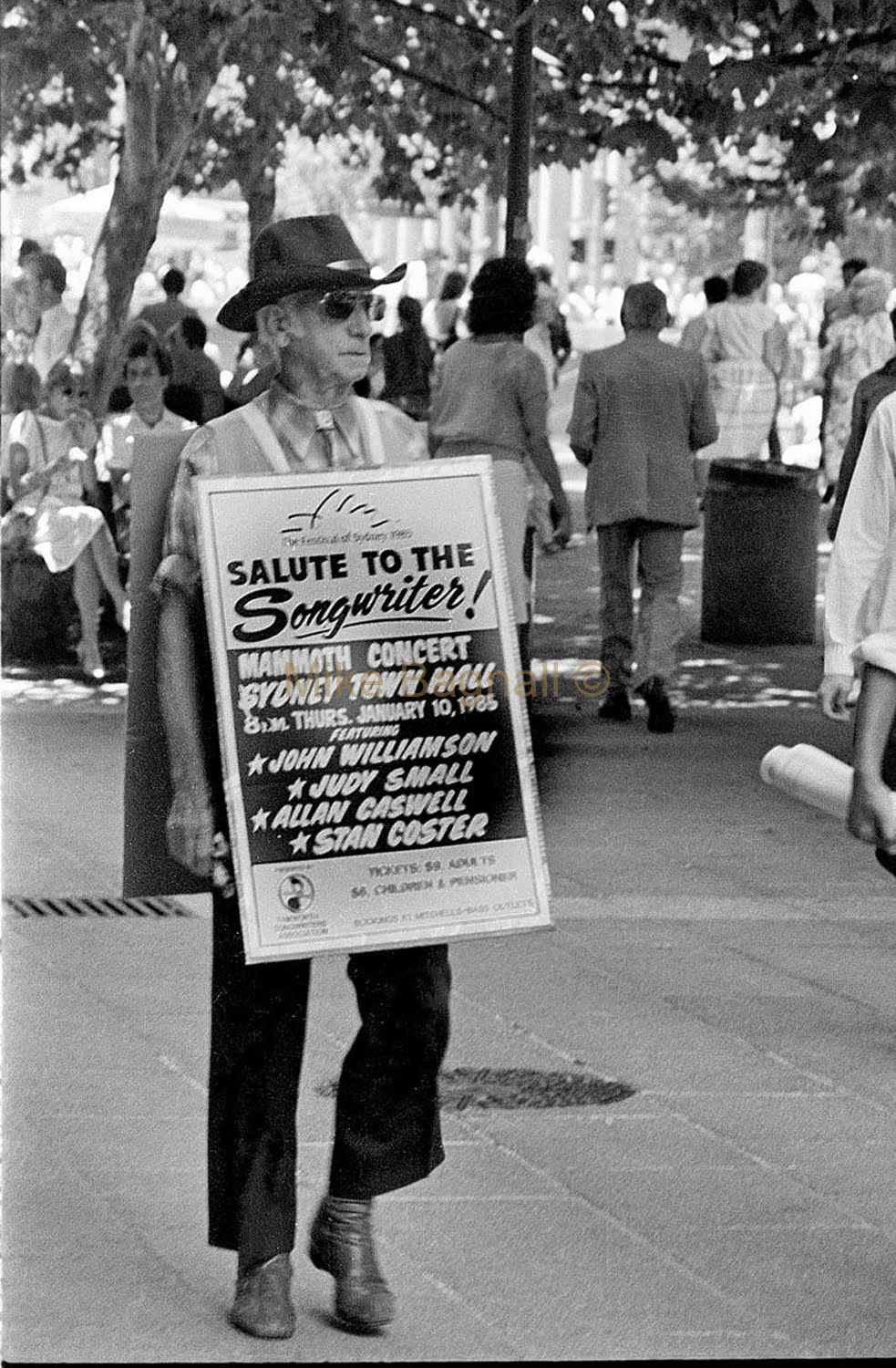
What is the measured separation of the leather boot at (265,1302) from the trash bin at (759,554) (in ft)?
29.1

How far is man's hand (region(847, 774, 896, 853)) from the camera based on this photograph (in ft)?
12.5

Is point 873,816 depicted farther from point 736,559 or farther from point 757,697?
point 736,559

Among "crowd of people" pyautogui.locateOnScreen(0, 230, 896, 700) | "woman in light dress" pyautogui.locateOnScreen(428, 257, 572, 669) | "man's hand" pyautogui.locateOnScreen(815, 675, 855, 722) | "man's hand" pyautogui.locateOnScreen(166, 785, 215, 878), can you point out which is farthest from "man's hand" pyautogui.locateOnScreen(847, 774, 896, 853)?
"woman in light dress" pyautogui.locateOnScreen(428, 257, 572, 669)

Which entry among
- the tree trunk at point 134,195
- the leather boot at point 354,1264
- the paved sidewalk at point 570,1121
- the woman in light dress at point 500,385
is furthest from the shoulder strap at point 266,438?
the tree trunk at point 134,195

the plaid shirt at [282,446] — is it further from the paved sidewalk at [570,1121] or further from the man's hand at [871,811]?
the paved sidewalk at [570,1121]

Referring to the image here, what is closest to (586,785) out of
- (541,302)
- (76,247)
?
(541,302)

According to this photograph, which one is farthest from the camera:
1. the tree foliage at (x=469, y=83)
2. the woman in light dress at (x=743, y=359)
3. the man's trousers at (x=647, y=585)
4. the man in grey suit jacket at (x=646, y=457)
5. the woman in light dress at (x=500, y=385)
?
the woman in light dress at (x=743, y=359)

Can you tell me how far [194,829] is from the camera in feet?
12.8

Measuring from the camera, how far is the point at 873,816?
3.82m

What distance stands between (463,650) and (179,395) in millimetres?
8343

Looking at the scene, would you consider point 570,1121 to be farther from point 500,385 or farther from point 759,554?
point 759,554

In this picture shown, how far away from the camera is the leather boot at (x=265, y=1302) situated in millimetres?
3990

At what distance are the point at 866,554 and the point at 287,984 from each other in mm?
1192

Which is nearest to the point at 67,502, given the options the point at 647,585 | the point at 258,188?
the point at 647,585
